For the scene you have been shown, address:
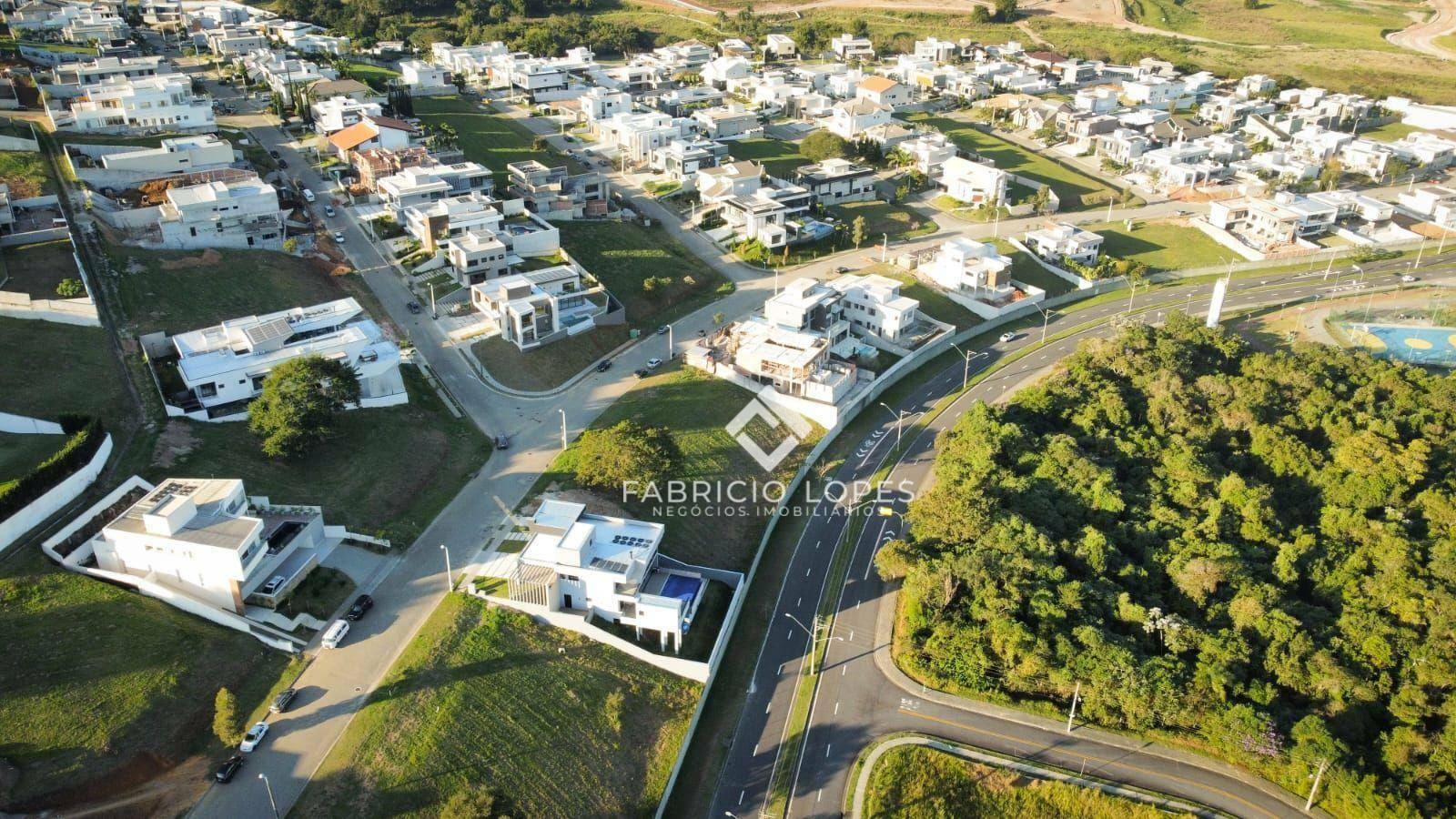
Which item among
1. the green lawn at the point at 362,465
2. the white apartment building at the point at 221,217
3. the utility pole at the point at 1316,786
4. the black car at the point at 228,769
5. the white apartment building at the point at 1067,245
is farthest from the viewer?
the white apartment building at the point at 1067,245

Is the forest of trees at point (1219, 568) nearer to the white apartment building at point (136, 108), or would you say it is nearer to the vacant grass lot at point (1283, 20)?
the white apartment building at point (136, 108)

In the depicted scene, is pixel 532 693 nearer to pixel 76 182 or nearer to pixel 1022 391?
pixel 1022 391

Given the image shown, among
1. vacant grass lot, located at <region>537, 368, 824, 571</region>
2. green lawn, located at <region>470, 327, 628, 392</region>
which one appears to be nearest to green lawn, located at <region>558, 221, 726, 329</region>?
green lawn, located at <region>470, 327, 628, 392</region>

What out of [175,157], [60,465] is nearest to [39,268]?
[175,157]

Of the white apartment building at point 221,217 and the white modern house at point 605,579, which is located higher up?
the white apartment building at point 221,217

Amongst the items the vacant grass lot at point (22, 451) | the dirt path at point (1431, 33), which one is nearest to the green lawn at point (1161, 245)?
the vacant grass lot at point (22, 451)

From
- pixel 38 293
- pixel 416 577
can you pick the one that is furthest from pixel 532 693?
pixel 38 293
